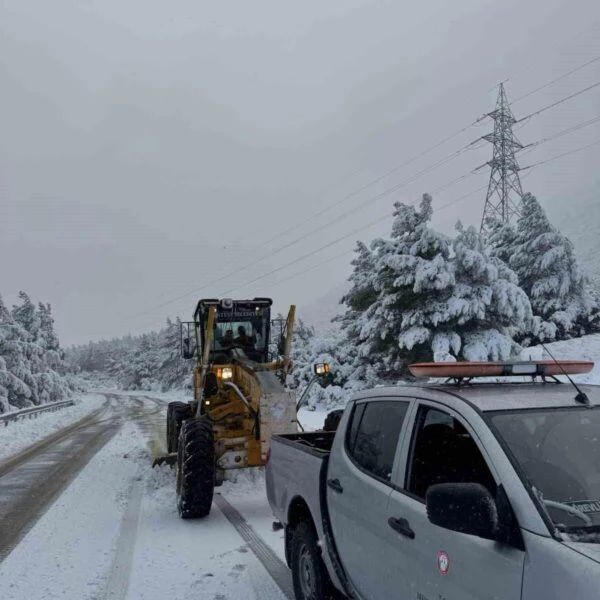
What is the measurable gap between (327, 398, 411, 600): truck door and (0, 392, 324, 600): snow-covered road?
1.54 metres

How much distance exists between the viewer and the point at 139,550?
20.5ft

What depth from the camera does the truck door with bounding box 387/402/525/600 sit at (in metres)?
2.35

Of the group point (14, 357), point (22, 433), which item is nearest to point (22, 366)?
point (14, 357)

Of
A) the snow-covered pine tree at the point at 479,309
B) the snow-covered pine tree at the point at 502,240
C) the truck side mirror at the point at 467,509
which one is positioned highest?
the snow-covered pine tree at the point at 502,240

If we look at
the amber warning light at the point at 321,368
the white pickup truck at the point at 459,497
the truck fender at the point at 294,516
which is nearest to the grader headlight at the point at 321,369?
the amber warning light at the point at 321,368

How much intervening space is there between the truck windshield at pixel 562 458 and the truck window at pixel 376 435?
2.67 feet

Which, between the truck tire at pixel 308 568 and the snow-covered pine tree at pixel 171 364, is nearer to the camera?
the truck tire at pixel 308 568

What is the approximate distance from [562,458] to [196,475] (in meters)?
5.58

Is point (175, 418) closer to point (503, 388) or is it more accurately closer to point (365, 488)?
point (365, 488)

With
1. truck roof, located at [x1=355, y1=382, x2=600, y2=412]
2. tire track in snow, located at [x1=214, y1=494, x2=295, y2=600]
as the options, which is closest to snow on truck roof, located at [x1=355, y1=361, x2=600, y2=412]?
truck roof, located at [x1=355, y1=382, x2=600, y2=412]

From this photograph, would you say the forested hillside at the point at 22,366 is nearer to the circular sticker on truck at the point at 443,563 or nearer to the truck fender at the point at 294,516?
the truck fender at the point at 294,516

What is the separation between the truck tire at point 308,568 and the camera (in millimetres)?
4094

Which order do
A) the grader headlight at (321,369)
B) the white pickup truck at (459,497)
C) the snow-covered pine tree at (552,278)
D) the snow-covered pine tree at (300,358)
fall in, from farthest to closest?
1. the snow-covered pine tree at (300,358)
2. the snow-covered pine tree at (552,278)
3. the grader headlight at (321,369)
4. the white pickup truck at (459,497)

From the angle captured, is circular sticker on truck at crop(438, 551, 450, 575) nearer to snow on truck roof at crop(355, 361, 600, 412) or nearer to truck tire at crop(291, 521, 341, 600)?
snow on truck roof at crop(355, 361, 600, 412)
